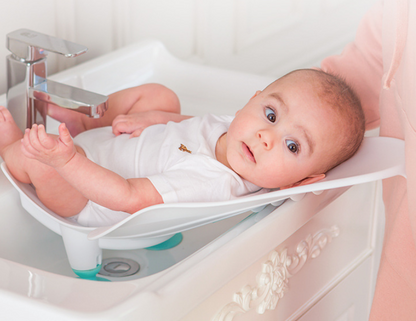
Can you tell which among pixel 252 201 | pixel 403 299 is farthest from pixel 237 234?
pixel 403 299

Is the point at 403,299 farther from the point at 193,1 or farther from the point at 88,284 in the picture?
the point at 193,1

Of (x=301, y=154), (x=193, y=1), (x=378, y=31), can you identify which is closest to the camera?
(x=301, y=154)

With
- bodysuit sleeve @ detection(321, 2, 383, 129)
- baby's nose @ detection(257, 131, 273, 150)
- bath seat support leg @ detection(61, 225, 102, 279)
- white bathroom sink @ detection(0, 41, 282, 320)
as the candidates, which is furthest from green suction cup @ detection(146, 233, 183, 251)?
bodysuit sleeve @ detection(321, 2, 383, 129)

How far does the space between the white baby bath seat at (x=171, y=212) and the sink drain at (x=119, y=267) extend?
4 cm

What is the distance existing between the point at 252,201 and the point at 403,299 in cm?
27

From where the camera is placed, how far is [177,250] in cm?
79

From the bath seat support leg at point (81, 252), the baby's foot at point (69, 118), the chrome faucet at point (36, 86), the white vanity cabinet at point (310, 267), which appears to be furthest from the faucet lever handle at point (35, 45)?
the white vanity cabinet at point (310, 267)

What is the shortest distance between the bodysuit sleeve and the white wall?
1.65 ft

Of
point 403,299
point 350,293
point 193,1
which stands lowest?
point 350,293

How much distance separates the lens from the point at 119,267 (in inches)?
29.6

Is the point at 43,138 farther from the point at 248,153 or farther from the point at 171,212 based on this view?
the point at 248,153

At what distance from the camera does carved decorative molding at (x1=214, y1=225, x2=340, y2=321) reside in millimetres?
641

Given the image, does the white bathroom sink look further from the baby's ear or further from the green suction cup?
the baby's ear

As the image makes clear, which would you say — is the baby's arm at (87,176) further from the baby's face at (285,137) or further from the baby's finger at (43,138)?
the baby's face at (285,137)
